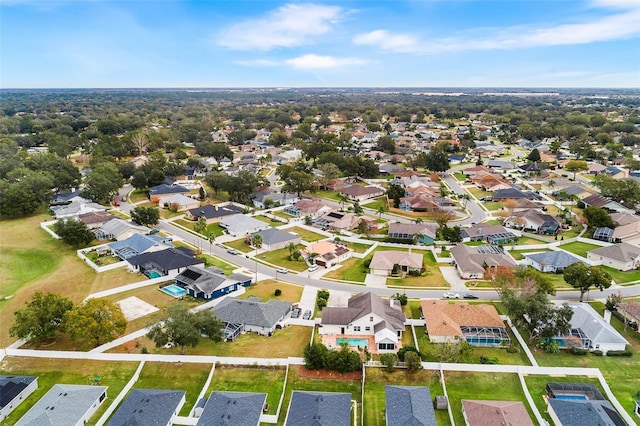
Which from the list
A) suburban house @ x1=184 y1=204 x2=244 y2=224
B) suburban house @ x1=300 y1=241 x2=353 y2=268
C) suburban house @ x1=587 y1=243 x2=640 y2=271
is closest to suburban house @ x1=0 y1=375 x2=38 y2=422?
suburban house @ x1=300 y1=241 x2=353 y2=268

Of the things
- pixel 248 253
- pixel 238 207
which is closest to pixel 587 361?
pixel 248 253

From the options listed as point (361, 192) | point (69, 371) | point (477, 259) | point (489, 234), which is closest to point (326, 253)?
point (477, 259)

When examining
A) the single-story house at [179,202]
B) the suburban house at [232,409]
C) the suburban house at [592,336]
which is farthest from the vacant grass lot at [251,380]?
the single-story house at [179,202]

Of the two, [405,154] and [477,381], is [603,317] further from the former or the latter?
[405,154]

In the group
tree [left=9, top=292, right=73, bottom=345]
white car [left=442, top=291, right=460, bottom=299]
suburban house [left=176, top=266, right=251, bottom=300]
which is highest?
tree [left=9, top=292, right=73, bottom=345]

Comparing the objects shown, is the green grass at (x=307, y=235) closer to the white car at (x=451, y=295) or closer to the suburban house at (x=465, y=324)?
the white car at (x=451, y=295)

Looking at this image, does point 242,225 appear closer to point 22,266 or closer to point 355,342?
point 22,266

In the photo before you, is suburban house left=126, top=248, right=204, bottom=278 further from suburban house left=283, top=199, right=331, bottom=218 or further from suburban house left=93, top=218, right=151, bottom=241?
suburban house left=283, top=199, right=331, bottom=218
